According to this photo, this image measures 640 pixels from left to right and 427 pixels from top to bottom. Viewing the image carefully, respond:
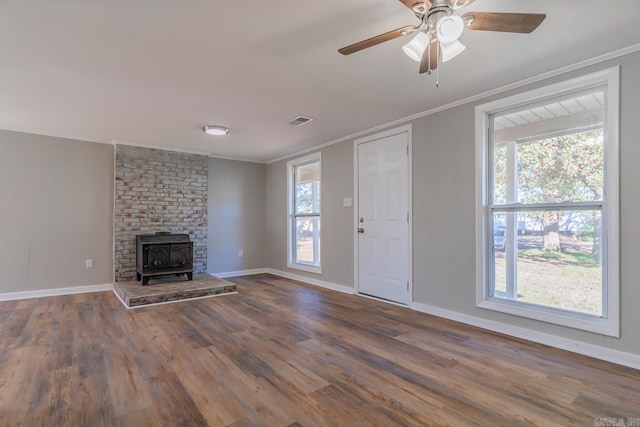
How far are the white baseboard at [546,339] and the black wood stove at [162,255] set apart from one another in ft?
11.7

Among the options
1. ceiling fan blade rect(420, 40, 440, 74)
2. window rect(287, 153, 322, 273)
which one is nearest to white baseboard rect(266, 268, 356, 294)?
window rect(287, 153, 322, 273)

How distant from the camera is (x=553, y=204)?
2.73 metres

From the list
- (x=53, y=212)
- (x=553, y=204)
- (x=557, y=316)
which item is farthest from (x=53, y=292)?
(x=553, y=204)

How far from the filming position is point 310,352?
2559 mm

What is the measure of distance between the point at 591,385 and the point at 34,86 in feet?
16.1

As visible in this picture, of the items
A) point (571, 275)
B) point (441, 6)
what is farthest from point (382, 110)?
point (571, 275)

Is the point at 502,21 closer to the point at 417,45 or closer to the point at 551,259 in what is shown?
the point at 417,45

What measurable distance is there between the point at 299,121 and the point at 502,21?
2.62 meters

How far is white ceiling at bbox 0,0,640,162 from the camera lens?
1872 mm

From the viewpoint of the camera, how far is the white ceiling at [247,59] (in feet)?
6.14

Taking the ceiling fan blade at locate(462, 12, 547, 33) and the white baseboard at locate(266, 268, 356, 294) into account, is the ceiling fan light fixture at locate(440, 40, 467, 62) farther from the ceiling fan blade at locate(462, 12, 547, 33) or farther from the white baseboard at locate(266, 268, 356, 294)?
the white baseboard at locate(266, 268, 356, 294)

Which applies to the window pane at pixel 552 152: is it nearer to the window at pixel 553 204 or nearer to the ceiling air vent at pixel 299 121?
the window at pixel 553 204

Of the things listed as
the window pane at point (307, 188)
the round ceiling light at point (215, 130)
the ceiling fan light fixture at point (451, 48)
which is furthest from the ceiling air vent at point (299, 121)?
the ceiling fan light fixture at point (451, 48)

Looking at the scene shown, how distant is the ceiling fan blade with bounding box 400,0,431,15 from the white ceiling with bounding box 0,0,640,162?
26 centimetres
